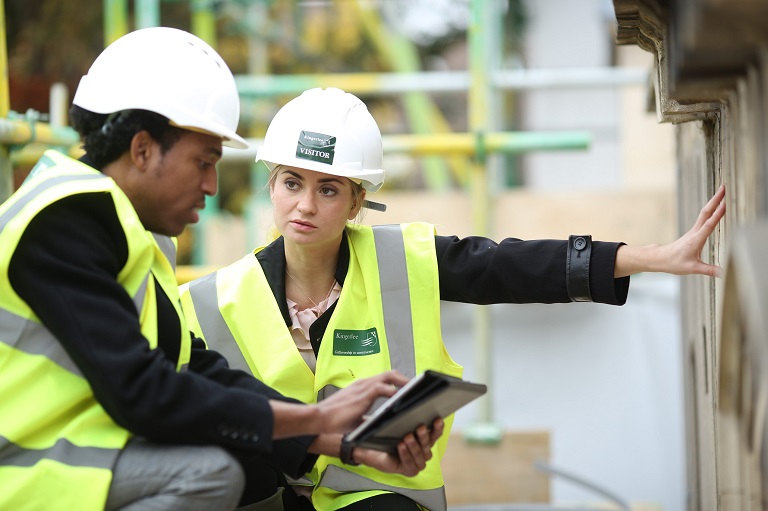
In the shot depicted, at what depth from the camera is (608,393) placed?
6.84 m

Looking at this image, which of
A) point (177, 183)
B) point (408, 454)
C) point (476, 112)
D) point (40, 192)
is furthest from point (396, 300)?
point (476, 112)

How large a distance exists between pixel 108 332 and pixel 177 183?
0.45 metres

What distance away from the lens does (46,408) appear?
8.72 ft

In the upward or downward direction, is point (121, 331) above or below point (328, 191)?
below

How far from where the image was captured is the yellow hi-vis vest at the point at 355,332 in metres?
3.57

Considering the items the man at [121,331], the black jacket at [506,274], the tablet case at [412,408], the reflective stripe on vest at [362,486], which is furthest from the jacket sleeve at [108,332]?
the black jacket at [506,274]

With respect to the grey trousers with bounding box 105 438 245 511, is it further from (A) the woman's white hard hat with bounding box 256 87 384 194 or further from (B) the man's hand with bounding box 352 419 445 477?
(A) the woman's white hard hat with bounding box 256 87 384 194

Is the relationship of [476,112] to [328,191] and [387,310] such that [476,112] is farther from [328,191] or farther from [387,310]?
[387,310]

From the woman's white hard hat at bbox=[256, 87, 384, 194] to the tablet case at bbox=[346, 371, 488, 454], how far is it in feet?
3.11

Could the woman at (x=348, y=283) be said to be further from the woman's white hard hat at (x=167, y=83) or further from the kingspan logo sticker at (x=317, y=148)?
the woman's white hard hat at (x=167, y=83)

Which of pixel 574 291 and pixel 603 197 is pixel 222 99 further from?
pixel 603 197

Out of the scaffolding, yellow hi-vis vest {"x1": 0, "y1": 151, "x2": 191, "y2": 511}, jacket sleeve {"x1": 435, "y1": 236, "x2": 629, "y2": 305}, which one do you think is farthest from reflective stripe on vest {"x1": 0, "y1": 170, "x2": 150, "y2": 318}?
the scaffolding

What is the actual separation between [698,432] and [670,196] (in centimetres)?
211

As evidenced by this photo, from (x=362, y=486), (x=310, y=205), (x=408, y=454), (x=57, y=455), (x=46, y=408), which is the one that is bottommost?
(x=362, y=486)
